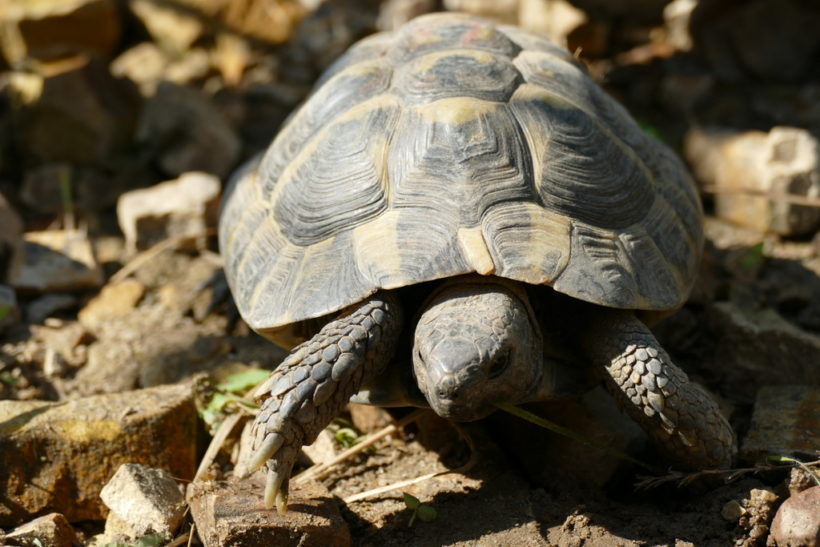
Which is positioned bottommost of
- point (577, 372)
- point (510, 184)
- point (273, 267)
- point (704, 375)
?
point (704, 375)

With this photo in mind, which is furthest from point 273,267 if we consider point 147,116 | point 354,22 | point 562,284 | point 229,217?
point 354,22

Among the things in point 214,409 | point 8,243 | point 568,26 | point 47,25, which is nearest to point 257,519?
point 214,409

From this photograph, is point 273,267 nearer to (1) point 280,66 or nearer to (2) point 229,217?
(2) point 229,217

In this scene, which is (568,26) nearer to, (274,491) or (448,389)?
(448,389)

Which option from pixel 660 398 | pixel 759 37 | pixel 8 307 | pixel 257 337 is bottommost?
pixel 257 337

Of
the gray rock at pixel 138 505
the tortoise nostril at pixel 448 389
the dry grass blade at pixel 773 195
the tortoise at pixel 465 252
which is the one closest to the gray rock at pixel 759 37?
the dry grass blade at pixel 773 195

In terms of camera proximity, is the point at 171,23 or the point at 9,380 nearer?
the point at 9,380
